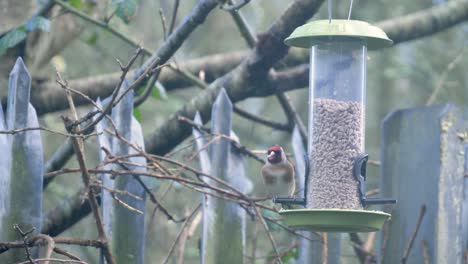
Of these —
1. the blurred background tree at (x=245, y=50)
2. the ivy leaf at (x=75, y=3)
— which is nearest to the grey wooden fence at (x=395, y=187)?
the ivy leaf at (x=75, y=3)

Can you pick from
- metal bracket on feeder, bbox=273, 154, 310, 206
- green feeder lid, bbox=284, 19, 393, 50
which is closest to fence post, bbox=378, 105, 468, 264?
metal bracket on feeder, bbox=273, 154, 310, 206

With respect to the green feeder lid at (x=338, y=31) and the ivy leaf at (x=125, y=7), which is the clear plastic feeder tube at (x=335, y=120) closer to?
the green feeder lid at (x=338, y=31)

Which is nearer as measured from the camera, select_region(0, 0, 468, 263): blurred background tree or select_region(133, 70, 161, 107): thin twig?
select_region(133, 70, 161, 107): thin twig

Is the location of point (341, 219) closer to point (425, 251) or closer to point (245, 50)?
point (425, 251)

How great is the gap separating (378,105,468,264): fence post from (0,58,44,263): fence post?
1664 mm

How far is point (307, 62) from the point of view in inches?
249

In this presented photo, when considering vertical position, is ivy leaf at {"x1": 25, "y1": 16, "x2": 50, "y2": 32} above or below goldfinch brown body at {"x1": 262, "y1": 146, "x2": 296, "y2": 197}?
above

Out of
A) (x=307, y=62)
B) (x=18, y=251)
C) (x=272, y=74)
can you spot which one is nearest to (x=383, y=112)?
(x=307, y=62)

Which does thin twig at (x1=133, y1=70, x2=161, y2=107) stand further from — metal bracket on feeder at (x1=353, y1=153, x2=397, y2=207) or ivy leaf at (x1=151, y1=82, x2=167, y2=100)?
metal bracket on feeder at (x1=353, y1=153, x2=397, y2=207)

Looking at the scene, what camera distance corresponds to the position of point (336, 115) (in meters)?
4.64

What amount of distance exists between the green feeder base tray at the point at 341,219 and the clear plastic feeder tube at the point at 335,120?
1.32 feet

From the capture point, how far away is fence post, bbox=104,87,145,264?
420 cm

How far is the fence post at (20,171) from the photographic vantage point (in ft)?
12.7

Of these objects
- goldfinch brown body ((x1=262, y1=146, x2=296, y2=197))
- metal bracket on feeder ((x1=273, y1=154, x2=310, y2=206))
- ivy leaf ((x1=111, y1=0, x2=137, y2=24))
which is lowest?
metal bracket on feeder ((x1=273, y1=154, x2=310, y2=206))
